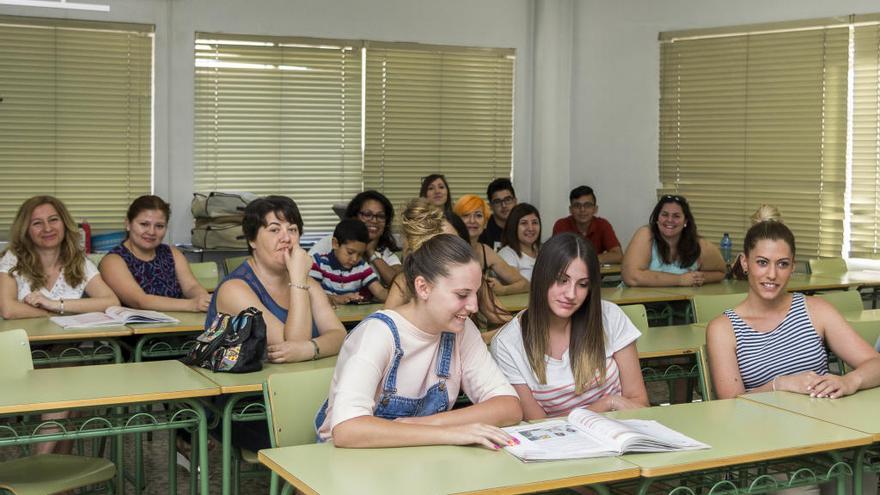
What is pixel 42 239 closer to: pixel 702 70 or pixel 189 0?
pixel 189 0

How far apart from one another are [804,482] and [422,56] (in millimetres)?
6354

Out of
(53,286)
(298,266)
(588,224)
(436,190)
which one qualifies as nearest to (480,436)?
(298,266)

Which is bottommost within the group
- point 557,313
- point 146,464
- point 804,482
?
point 146,464

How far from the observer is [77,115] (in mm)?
7582

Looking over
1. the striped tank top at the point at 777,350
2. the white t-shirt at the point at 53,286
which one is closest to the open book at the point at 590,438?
the striped tank top at the point at 777,350

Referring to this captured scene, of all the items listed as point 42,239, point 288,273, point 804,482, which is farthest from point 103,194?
point 804,482

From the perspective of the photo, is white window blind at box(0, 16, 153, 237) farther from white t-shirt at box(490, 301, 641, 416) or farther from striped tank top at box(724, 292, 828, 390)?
striped tank top at box(724, 292, 828, 390)

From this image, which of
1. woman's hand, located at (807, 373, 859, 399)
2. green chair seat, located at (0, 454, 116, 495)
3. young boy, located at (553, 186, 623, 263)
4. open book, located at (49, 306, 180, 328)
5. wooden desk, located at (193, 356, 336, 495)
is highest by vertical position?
young boy, located at (553, 186, 623, 263)

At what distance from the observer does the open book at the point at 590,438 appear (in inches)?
99.0

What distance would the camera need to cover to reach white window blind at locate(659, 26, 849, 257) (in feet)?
25.3

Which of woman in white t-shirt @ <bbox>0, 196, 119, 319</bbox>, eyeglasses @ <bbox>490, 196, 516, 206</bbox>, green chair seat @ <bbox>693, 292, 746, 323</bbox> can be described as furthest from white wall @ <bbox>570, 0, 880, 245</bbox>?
woman in white t-shirt @ <bbox>0, 196, 119, 319</bbox>

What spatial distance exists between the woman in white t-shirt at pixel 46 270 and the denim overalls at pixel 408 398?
2382mm

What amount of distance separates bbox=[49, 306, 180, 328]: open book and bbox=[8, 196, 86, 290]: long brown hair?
1.04ft

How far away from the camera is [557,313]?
3.21 meters
